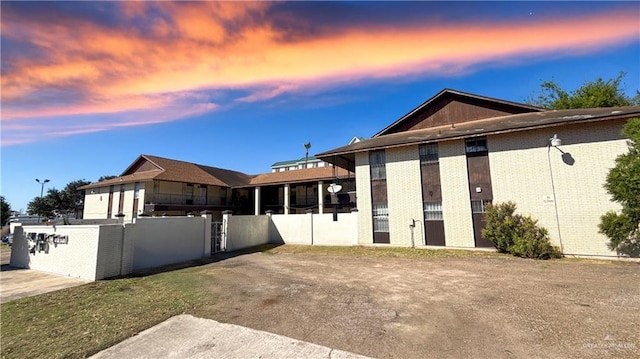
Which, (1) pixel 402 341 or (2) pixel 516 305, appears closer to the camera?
(1) pixel 402 341

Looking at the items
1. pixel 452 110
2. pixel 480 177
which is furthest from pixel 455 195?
pixel 452 110

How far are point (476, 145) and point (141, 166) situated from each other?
3262cm

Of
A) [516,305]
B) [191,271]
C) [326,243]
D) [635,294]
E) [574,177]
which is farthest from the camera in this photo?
[326,243]

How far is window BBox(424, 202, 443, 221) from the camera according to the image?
1571 cm

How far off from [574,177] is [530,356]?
1270 centimetres

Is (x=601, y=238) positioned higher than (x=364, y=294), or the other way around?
(x=601, y=238)

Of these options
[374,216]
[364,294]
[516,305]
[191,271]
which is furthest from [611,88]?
[191,271]

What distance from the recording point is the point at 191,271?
1109 centimetres

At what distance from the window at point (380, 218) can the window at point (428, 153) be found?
3.71 m

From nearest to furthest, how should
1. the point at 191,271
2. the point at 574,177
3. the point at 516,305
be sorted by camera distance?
1. the point at 516,305
2. the point at 191,271
3. the point at 574,177

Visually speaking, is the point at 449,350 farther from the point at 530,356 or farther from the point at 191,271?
the point at 191,271

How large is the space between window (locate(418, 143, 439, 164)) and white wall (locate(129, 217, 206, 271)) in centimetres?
1328

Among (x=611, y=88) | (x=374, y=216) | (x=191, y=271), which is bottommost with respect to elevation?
(x=191, y=271)

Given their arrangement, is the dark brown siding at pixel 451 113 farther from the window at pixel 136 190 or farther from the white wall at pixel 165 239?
the window at pixel 136 190
